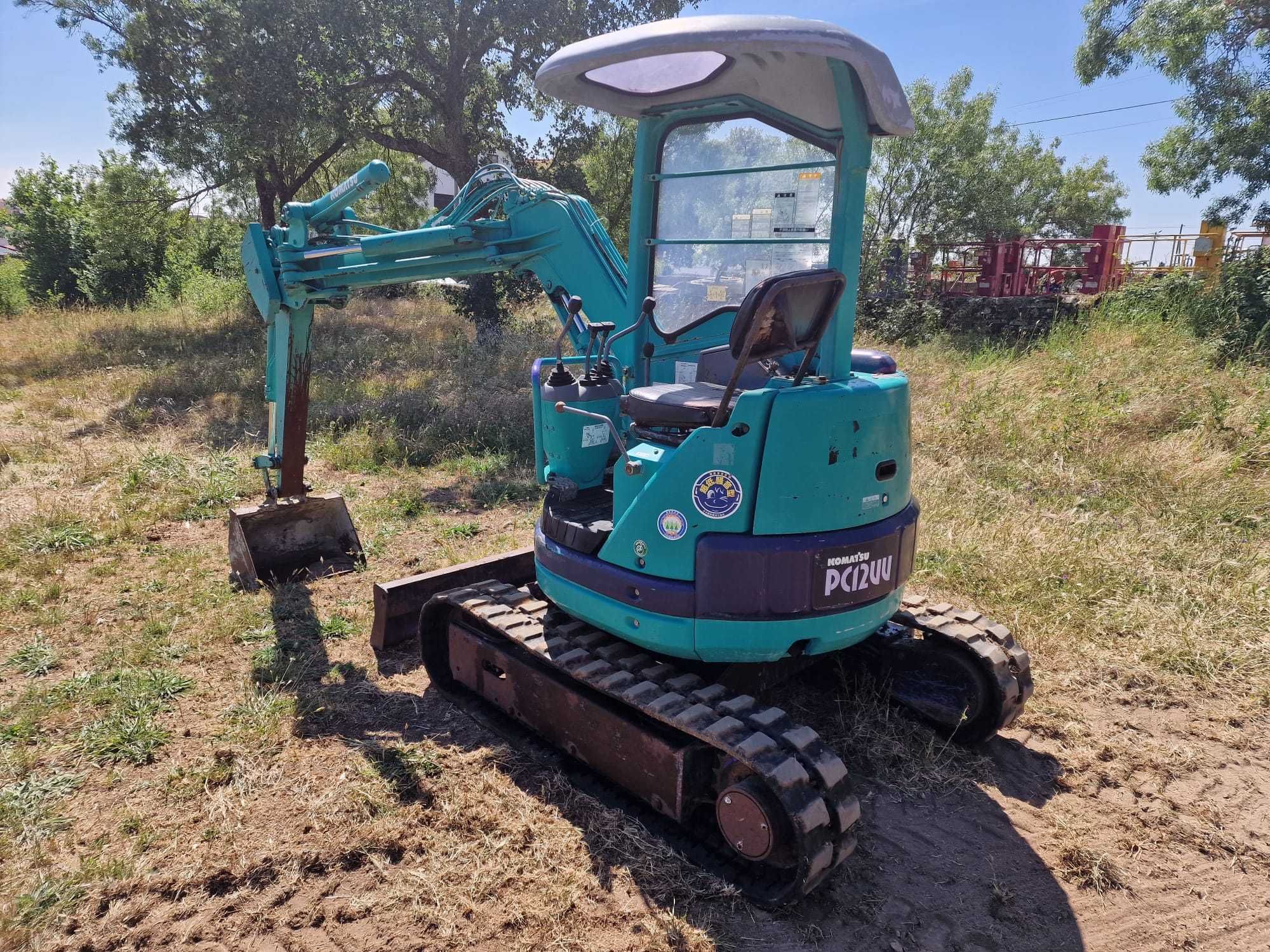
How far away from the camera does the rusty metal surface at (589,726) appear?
308 centimetres

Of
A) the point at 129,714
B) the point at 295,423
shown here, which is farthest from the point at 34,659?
the point at 295,423

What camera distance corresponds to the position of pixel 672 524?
3.09 meters

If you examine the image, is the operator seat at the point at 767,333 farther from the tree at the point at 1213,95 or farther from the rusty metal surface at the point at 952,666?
the tree at the point at 1213,95

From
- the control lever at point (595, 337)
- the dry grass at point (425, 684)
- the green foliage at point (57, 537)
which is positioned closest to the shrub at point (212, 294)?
the dry grass at point (425, 684)

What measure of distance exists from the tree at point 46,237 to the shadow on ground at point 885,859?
22128 mm

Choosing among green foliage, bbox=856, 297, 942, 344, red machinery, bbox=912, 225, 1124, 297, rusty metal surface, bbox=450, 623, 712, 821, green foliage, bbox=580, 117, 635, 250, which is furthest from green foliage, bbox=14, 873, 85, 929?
red machinery, bbox=912, 225, 1124, 297

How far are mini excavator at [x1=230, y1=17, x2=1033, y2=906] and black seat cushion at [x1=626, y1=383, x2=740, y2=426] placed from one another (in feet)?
0.04

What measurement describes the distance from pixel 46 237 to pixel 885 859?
2543 cm

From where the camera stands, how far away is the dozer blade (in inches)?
211

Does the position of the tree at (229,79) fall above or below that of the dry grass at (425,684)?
above

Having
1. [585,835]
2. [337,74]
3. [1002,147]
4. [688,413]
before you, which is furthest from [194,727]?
[1002,147]

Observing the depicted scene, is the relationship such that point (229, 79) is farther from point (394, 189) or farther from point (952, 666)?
point (952, 666)

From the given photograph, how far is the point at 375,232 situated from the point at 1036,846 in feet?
16.6

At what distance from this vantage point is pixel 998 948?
2740mm
